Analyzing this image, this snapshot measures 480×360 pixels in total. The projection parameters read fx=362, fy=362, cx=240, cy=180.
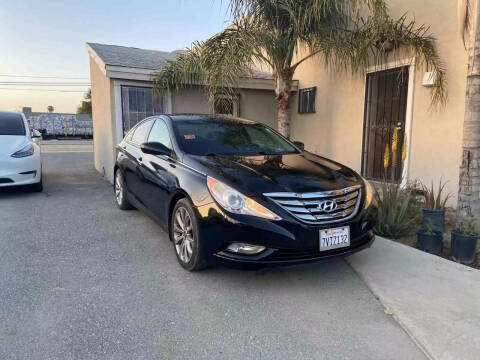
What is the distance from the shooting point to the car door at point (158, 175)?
146 inches

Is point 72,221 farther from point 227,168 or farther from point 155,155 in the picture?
point 227,168

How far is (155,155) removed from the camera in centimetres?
402

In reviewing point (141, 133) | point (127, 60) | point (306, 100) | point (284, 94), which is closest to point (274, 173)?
point (141, 133)

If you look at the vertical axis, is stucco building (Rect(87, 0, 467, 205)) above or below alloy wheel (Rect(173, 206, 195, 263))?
above

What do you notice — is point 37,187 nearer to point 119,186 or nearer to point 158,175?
point 119,186

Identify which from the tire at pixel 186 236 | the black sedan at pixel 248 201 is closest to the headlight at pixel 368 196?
the black sedan at pixel 248 201

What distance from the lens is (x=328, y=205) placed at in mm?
2955

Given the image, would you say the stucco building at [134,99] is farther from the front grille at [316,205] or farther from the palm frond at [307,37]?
the front grille at [316,205]

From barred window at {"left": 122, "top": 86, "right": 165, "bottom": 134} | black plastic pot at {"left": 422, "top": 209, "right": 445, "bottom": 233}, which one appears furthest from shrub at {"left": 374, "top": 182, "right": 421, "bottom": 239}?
barred window at {"left": 122, "top": 86, "right": 165, "bottom": 134}

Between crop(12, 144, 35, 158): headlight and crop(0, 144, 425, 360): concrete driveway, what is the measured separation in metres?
2.67

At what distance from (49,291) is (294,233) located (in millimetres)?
2075

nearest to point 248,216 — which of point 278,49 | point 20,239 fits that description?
point 20,239

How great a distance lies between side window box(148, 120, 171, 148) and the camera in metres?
4.09

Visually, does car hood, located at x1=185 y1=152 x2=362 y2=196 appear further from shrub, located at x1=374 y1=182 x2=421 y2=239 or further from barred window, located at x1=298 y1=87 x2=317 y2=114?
barred window, located at x1=298 y1=87 x2=317 y2=114
